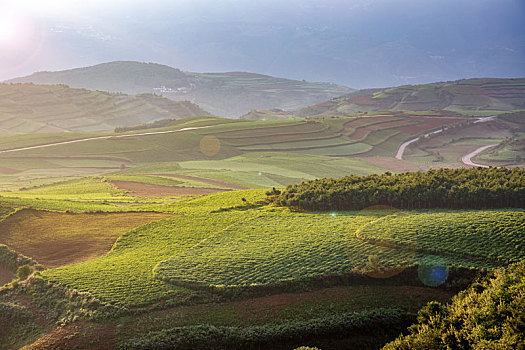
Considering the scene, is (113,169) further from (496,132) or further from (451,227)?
(496,132)

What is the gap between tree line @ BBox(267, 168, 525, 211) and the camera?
3784 cm

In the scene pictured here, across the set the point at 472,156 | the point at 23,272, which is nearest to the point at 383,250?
the point at 23,272

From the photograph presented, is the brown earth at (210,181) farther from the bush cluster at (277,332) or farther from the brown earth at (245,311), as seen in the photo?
the bush cluster at (277,332)

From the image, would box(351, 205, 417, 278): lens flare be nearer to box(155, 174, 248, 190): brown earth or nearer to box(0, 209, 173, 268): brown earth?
box(0, 209, 173, 268): brown earth

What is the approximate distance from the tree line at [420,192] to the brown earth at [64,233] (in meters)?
14.9

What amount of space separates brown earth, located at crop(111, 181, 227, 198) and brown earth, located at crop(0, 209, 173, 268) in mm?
18406

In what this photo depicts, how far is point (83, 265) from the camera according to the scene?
98.5 feet

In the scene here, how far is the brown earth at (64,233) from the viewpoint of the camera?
32719 millimetres

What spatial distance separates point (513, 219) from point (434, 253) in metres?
7.13

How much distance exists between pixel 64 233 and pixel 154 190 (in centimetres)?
2818

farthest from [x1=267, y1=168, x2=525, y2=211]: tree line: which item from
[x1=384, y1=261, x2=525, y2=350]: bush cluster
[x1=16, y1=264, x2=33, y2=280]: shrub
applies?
[x1=16, y1=264, x2=33, y2=280]: shrub

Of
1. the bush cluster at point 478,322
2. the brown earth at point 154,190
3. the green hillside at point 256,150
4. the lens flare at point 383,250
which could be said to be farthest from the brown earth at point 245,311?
the green hillside at point 256,150

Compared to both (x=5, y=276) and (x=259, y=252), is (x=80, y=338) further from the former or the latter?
(x=259, y=252)

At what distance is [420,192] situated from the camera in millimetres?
39844
